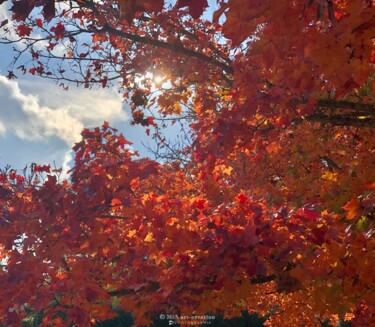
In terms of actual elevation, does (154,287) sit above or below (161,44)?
below

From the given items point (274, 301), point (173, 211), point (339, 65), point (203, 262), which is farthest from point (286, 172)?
point (339, 65)

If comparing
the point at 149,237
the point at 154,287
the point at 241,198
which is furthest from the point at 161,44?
the point at 154,287

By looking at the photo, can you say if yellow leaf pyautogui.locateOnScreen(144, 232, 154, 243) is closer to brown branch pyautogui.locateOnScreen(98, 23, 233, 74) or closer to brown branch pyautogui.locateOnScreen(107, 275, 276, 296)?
brown branch pyautogui.locateOnScreen(107, 275, 276, 296)

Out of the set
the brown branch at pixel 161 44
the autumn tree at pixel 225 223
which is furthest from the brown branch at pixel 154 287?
the brown branch at pixel 161 44

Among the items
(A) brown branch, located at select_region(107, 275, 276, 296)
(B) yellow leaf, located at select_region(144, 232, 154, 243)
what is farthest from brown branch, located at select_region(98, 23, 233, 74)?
(A) brown branch, located at select_region(107, 275, 276, 296)

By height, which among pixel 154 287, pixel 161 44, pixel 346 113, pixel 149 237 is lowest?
pixel 154 287

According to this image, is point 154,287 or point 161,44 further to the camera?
point 161,44

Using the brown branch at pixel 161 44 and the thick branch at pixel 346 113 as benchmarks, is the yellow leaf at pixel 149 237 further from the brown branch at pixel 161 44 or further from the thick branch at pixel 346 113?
the thick branch at pixel 346 113

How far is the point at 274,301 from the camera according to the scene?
10547 millimetres

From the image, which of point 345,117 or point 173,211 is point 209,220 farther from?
point 345,117

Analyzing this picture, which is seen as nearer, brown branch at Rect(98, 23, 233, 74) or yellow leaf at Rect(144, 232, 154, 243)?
yellow leaf at Rect(144, 232, 154, 243)

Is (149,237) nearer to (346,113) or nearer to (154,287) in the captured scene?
(154,287)

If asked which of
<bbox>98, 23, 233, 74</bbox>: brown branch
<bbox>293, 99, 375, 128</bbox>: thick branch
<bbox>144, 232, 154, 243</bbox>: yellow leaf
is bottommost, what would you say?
<bbox>144, 232, 154, 243</bbox>: yellow leaf

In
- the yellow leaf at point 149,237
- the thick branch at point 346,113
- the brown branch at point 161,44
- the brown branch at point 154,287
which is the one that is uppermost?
the brown branch at point 161,44
